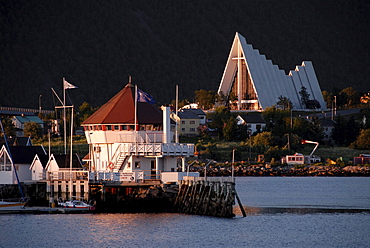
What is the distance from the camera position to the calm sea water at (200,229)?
39.2 metres

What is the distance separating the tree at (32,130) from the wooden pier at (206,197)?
63060 mm

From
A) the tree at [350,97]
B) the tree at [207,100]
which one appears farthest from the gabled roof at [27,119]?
the tree at [350,97]

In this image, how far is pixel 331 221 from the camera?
47594 millimetres

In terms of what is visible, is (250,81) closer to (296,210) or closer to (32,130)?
(32,130)

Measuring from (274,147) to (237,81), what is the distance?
3501cm

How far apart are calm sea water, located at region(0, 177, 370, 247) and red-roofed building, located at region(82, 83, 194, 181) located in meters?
3.28

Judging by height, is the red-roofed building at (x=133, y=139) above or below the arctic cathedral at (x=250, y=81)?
below

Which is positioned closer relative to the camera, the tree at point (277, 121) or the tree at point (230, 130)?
the tree at point (230, 130)

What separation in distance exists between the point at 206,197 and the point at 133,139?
20.4ft

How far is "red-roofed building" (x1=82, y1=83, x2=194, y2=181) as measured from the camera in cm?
4769

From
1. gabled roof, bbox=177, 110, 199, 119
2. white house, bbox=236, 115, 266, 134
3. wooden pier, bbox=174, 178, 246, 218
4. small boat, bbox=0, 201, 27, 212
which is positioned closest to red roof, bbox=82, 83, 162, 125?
wooden pier, bbox=174, 178, 246, 218

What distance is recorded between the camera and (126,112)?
164ft

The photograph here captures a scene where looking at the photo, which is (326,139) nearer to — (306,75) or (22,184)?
(306,75)

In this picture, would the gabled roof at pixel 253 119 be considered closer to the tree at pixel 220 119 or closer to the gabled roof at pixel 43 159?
the tree at pixel 220 119
